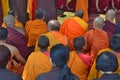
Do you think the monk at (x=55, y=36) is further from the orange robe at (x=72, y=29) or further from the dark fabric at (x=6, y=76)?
the dark fabric at (x=6, y=76)

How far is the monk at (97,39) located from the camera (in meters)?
6.86

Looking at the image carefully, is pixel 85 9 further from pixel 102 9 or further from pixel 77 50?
pixel 77 50

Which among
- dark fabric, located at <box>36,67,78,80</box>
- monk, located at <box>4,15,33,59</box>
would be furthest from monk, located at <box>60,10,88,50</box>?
dark fabric, located at <box>36,67,78,80</box>

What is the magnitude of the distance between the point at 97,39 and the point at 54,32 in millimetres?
747

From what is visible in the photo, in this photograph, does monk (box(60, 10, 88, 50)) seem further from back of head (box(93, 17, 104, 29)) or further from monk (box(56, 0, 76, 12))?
monk (box(56, 0, 76, 12))

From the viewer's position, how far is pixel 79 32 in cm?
755

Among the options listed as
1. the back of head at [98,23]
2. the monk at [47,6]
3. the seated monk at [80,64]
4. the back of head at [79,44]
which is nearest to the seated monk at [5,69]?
the seated monk at [80,64]

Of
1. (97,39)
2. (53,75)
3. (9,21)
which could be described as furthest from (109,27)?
(53,75)

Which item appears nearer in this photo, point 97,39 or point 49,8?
point 97,39

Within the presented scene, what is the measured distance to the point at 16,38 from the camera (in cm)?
702

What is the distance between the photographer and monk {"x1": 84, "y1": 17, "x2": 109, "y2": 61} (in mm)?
6855

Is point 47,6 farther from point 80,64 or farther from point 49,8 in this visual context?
point 80,64

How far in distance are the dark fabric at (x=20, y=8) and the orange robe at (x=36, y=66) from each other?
3.74 metres

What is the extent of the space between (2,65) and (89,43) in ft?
9.49
